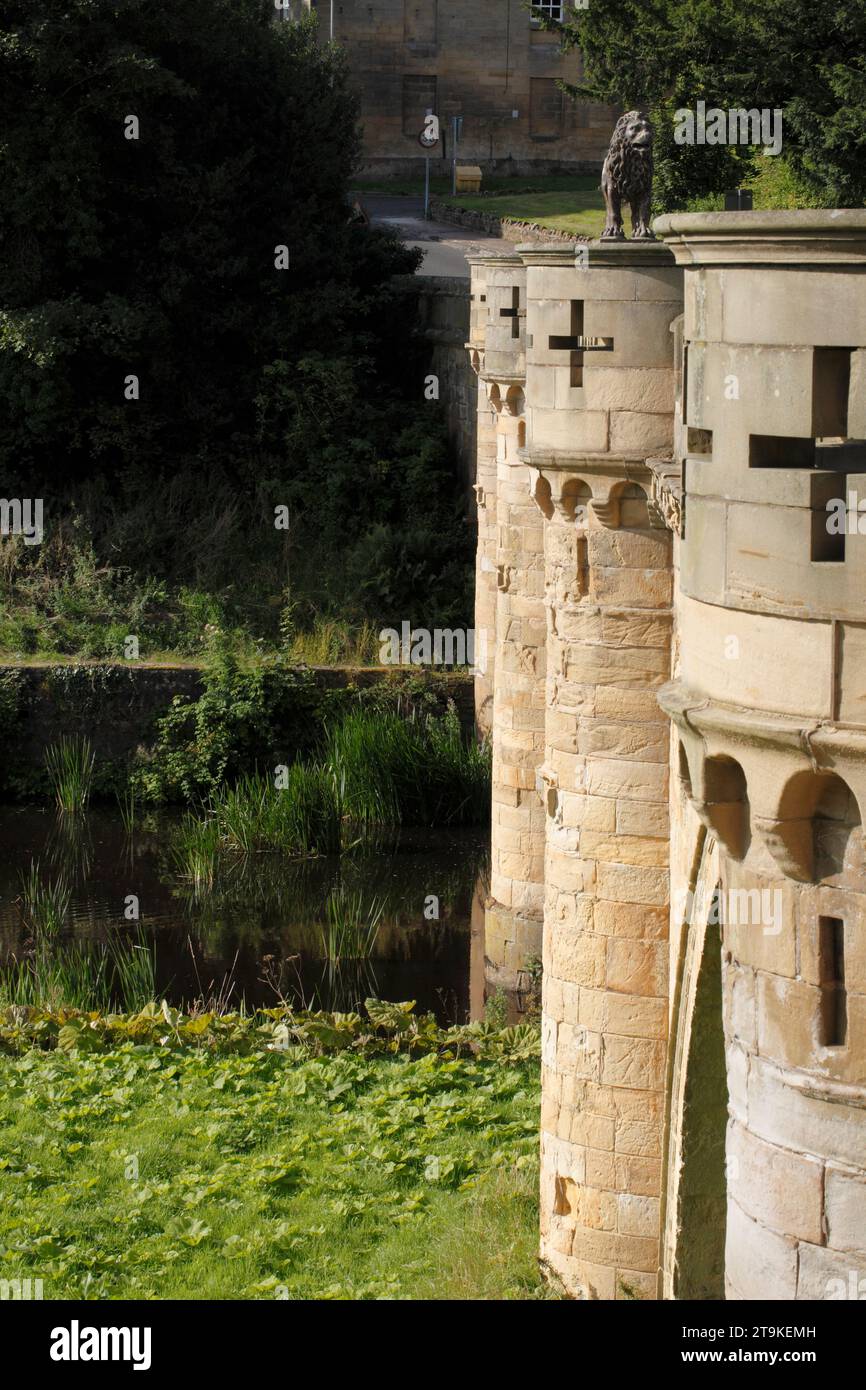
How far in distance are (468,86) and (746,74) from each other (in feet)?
78.8

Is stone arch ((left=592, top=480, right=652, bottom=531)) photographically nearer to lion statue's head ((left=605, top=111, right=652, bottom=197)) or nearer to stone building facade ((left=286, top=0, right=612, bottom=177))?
lion statue's head ((left=605, top=111, right=652, bottom=197))

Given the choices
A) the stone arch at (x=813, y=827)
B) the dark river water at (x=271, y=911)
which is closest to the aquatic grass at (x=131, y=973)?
the dark river water at (x=271, y=911)

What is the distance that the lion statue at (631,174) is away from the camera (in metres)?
9.39

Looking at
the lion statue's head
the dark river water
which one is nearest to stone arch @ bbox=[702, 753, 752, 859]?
the lion statue's head

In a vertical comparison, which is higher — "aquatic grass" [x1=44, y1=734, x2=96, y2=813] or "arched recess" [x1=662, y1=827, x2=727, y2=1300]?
"arched recess" [x1=662, y1=827, x2=727, y2=1300]

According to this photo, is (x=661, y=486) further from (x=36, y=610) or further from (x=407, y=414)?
(x=407, y=414)

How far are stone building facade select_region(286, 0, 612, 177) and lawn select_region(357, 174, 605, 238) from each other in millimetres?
777

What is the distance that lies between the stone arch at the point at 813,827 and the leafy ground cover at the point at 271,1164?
4919 millimetres

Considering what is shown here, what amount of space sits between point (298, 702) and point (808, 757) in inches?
728

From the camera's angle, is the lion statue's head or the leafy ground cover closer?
the lion statue's head

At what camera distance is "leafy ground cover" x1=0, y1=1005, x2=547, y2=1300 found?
1030cm

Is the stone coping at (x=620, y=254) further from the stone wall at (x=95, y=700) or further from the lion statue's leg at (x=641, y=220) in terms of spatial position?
the stone wall at (x=95, y=700)

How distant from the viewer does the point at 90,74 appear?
25516mm

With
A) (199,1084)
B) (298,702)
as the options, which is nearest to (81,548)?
(298,702)
